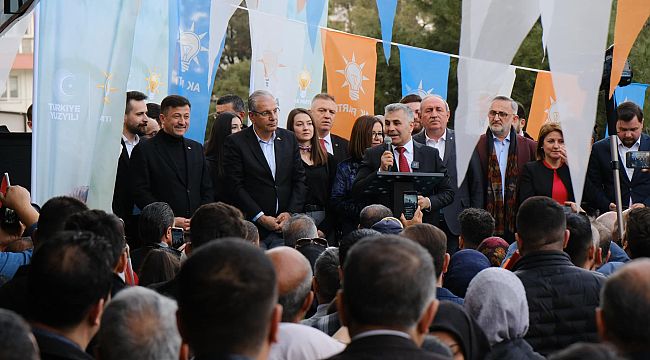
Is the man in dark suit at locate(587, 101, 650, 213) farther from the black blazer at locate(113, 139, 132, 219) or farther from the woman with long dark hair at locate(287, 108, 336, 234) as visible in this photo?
the black blazer at locate(113, 139, 132, 219)

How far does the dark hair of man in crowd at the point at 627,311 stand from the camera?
3.35 meters

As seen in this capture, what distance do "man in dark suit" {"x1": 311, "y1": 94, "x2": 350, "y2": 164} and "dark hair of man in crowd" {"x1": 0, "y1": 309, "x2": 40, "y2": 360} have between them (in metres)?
8.56

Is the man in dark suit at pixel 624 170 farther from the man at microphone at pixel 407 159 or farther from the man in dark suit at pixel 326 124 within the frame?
the man in dark suit at pixel 326 124

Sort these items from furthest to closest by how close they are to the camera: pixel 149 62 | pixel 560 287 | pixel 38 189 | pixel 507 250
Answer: pixel 149 62
pixel 38 189
pixel 507 250
pixel 560 287

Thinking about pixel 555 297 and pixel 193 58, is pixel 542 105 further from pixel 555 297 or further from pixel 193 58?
pixel 555 297

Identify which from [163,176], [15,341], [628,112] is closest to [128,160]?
[163,176]

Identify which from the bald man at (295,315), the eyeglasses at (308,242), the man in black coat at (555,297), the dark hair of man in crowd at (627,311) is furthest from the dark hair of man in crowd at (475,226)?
the dark hair of man in crowd at (627,311)

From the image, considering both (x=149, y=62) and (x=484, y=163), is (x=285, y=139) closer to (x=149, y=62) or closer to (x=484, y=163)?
(x=484, y=163)

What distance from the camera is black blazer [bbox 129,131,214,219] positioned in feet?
32.9

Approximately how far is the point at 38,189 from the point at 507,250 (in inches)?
146

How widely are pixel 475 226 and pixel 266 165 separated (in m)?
3.12

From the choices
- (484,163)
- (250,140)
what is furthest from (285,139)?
(484,163)

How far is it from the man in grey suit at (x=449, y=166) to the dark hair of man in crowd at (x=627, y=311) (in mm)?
6836

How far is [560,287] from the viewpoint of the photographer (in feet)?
17.5
